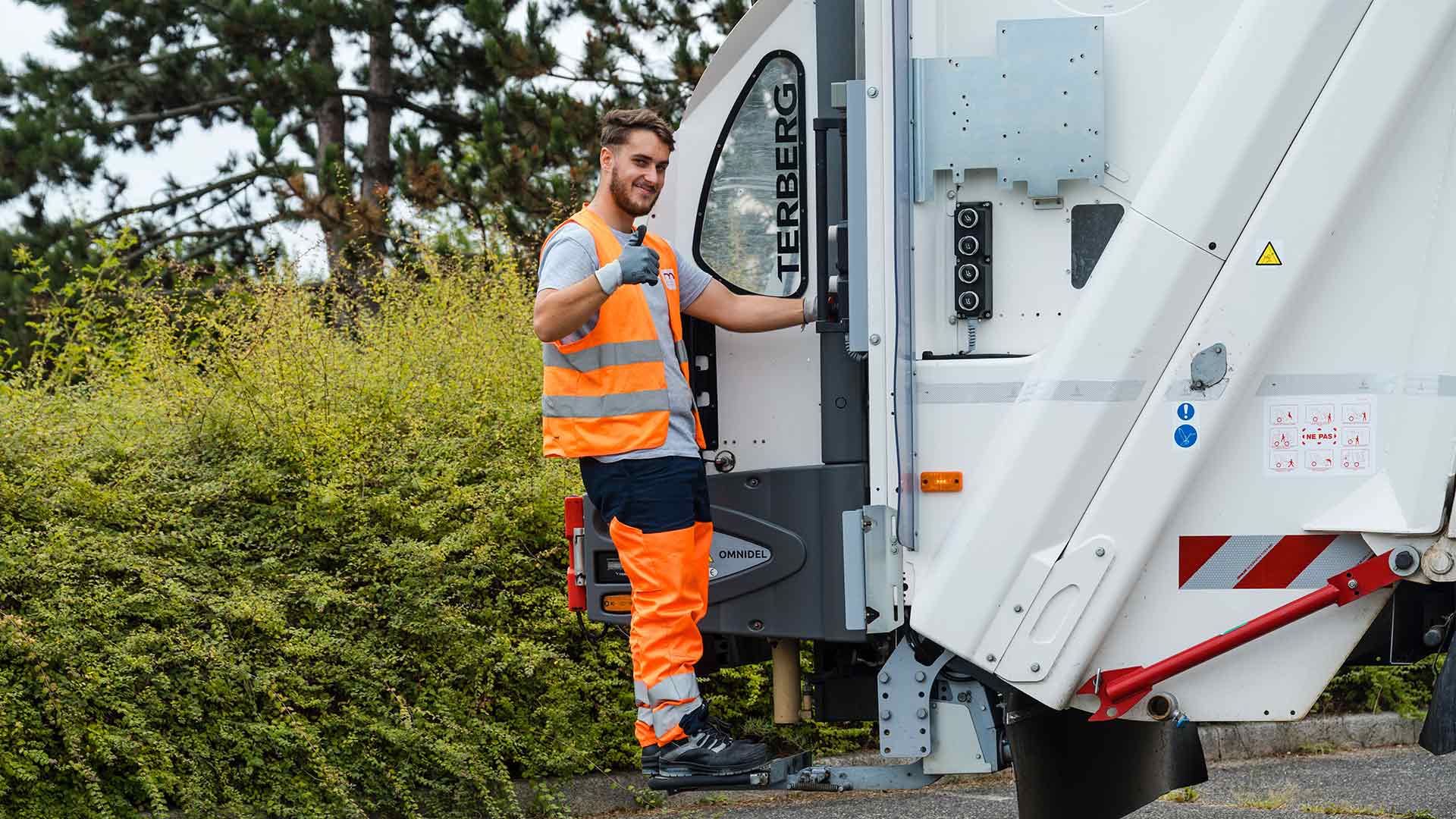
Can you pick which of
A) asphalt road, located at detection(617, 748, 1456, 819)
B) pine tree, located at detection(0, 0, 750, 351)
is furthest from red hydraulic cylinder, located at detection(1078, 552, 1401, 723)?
pine tree, located at detection(0, 0, 750, 351)

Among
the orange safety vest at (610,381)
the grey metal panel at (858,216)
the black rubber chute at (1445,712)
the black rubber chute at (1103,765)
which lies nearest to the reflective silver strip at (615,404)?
the orange safety vest at (610,381)

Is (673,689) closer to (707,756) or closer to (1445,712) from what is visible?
(707,756)

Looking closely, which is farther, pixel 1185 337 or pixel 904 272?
pixel 904 272

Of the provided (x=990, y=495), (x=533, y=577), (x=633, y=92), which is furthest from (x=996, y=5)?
(x=633, y=92)

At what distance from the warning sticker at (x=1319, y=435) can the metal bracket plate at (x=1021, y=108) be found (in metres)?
0.68

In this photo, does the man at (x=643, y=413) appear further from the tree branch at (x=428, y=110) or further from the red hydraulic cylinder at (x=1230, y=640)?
the tree branch at (x=428, y=110)

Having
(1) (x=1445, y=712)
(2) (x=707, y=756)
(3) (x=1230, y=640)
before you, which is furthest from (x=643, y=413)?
(1) (x=1445, y=712)

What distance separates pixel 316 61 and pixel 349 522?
7.32 m

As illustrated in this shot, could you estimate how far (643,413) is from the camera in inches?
134

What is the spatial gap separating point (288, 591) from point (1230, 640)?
3502 mm

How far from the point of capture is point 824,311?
3.39 m

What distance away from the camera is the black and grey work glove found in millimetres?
3275

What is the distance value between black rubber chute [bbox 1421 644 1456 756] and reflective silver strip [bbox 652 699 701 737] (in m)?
1.69

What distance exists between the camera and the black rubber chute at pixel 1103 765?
12.4 ft
